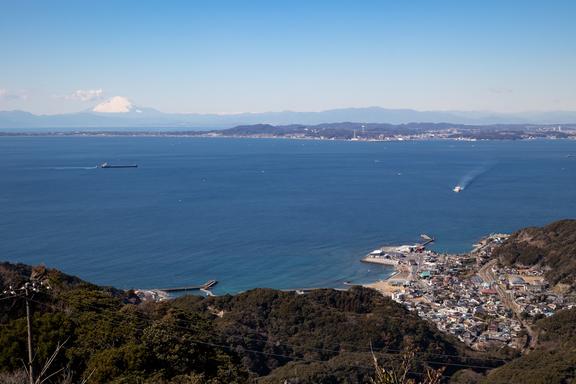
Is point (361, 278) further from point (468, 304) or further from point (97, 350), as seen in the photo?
point (97, 350)

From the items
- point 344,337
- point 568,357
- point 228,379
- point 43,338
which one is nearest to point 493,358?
point 568,357

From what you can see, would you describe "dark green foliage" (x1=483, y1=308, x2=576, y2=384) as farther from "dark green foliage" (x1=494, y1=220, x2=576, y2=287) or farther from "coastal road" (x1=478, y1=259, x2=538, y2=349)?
"dark green foliage" (x1=494, y1=220, x2=576, y2=287)

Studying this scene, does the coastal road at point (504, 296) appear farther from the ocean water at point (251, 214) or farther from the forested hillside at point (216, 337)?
the ocean water at point (251, 214)

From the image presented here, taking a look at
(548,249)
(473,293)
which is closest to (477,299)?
(473,293)

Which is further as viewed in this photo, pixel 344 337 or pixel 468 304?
pixel 468 304

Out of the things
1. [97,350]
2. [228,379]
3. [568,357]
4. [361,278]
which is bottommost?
[361,278]

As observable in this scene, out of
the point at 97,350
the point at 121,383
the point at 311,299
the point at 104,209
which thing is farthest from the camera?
the point at 104,209

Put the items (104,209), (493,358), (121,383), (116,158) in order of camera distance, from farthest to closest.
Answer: (116,158)
(104,209)
(493,358)
(121,383)
